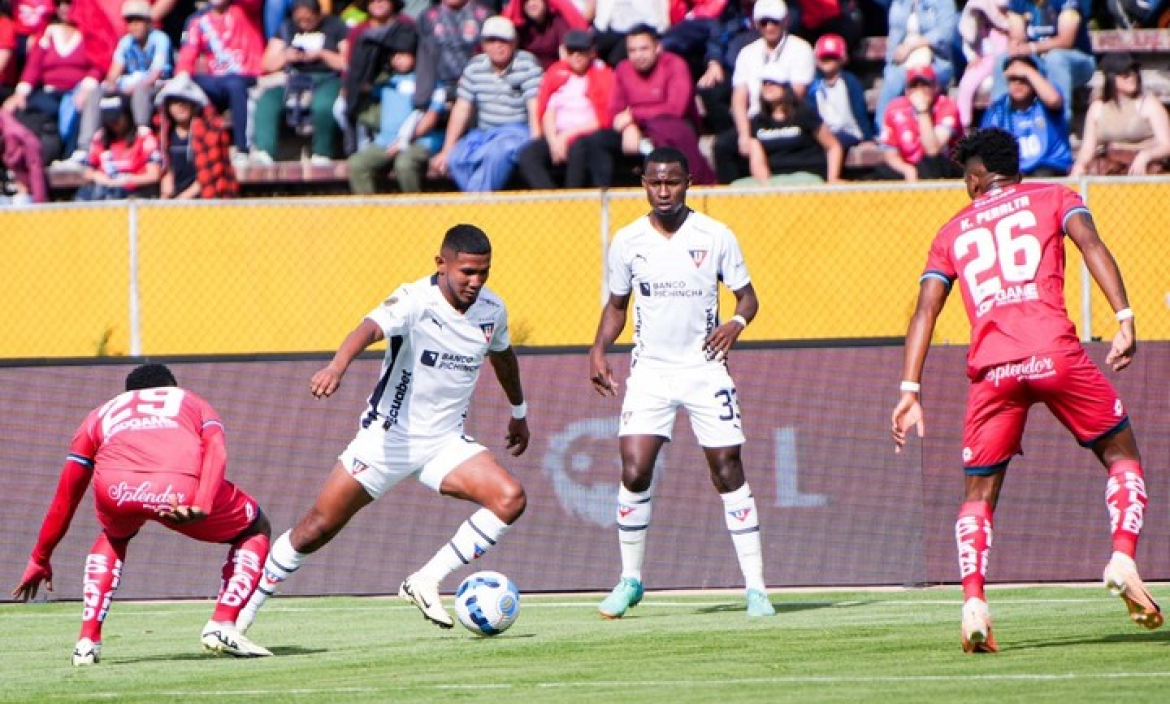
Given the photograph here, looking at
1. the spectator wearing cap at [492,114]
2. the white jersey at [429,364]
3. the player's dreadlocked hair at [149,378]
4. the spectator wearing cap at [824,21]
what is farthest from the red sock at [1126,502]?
the spectator wearing cap at [824,21]

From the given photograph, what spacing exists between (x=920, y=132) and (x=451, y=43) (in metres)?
4.48

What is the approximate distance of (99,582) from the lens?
33.2ft

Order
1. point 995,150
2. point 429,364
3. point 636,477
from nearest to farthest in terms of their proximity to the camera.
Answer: point 995,150 → point 429,364 → point 636,477

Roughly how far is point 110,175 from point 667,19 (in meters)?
→ 5.46

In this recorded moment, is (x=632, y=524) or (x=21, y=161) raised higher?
(x=21, y=161)

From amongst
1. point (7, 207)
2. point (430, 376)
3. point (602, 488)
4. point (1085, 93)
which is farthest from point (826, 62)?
point (430, 376)

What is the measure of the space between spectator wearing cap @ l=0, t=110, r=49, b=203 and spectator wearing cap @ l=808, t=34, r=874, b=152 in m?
7.48

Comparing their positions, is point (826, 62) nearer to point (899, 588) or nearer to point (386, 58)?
point (386, 58)

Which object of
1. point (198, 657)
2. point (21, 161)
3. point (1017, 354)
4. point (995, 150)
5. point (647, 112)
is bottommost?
point (198, 657)

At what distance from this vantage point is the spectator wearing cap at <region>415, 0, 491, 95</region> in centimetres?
1923

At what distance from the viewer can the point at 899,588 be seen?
1395cm

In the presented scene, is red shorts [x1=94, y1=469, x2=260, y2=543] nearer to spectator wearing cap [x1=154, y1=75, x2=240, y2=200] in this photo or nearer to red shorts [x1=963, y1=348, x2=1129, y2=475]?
red shorts [x1=963, y1=348, x2=1129, y2=475]

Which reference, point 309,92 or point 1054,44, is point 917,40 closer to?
point 1054,44

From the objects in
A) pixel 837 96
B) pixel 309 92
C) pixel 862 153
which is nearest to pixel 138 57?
pixel 309 92
